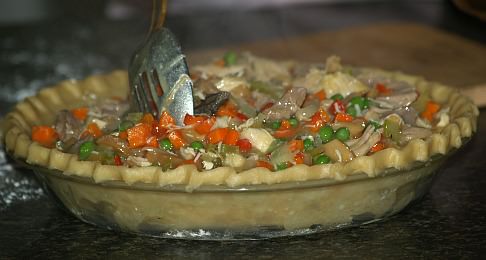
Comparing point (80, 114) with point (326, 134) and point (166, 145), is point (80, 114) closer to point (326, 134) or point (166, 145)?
point (166, 145)

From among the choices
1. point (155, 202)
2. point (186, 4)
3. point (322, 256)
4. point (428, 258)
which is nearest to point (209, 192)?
point (155, 202)

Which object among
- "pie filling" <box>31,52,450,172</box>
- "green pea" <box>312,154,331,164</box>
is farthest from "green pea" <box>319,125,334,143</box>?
"green pea" <box>312,154,331,164</box>

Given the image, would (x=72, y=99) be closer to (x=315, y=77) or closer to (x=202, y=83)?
(x=202, y=83)

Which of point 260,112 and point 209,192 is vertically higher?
point 260,112

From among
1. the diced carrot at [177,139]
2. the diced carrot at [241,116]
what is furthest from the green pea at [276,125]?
the diced carrot at [177,139]

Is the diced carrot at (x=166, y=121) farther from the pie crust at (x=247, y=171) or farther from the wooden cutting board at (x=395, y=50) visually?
the wooden cutting board at (x=395, y=50)

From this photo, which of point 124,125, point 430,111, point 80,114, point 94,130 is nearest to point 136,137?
point 124,125
